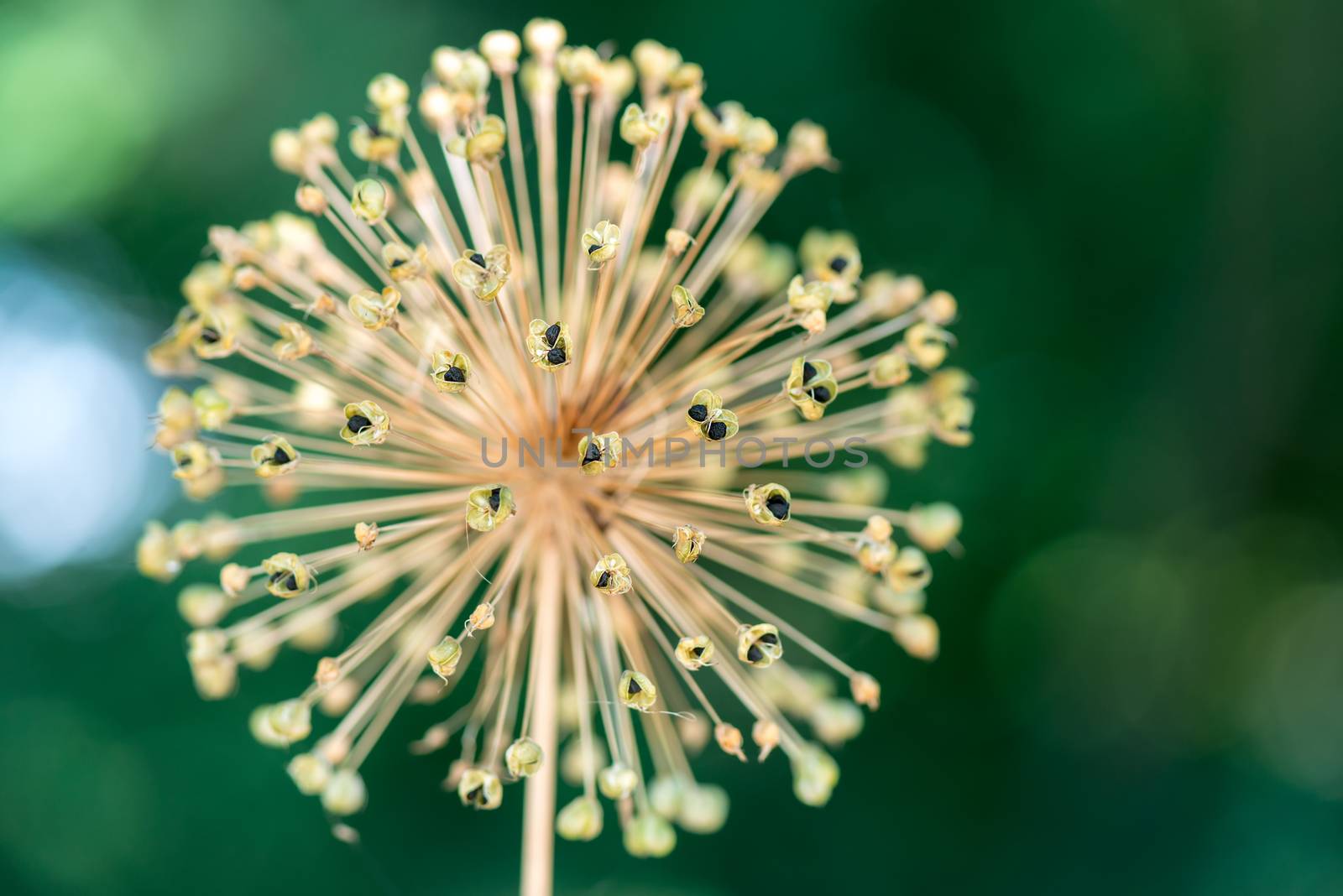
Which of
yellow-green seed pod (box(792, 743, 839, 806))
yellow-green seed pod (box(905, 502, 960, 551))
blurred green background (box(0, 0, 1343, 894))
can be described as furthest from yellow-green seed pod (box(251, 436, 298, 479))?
blurred green background (box(0, 0, 1343, 894))

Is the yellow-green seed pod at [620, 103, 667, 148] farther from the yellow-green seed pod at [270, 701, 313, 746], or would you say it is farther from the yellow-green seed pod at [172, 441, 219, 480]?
the yellow-green seed pod at [270, 701, 313, 746]

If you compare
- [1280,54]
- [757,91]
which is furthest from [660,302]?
[1280,54]

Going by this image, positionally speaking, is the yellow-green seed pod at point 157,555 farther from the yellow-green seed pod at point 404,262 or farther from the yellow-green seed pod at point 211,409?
the yellow-green seed pod at point 404,262

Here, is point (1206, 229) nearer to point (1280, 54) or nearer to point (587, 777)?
point (1280, 54)

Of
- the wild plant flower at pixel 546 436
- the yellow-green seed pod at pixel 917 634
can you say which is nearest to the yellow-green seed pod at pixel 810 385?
the wild plant flower at pixel 546 436

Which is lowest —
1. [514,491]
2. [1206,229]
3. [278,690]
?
[278,690]
